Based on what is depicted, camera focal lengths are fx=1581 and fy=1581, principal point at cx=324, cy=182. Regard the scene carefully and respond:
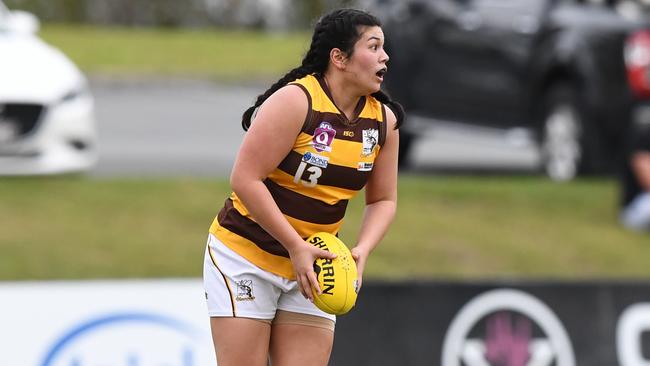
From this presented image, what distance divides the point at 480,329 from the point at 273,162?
11.2 ft

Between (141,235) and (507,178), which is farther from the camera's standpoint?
(507,178)

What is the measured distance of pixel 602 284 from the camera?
27.1ft

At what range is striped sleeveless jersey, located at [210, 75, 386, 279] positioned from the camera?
4.92 metres

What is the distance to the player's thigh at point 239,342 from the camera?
5.07m

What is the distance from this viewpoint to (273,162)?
4875 millimetres

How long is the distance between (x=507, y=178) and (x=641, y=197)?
1824 millimetres

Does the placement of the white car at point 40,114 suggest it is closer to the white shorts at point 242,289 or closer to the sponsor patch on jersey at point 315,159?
the white shorts at point 242,289

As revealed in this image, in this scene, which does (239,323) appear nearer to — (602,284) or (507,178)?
(602,284)

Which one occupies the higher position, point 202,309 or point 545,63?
point 545,63

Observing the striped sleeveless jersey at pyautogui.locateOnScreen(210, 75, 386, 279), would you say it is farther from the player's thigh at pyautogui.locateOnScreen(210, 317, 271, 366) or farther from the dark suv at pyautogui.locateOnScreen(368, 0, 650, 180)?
the dark suv at pyautogui.locateOnScreen(368, 0, 650, 180)

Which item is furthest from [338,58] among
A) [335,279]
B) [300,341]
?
[300,341]

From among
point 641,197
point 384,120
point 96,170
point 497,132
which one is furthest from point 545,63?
point 384,120

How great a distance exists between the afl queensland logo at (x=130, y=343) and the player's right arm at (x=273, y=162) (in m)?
2.71

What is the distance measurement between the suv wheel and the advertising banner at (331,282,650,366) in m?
3.48
